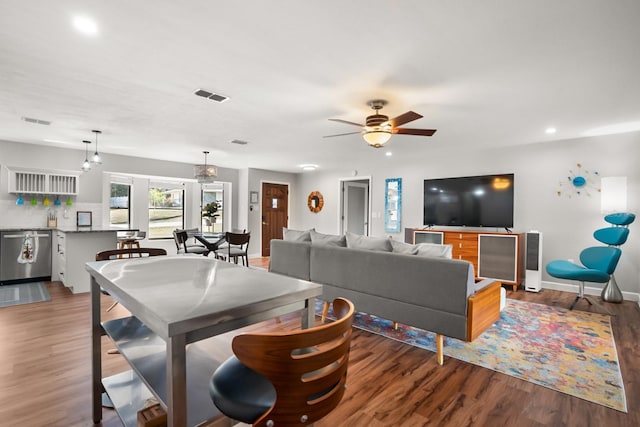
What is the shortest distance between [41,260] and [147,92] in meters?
4.12

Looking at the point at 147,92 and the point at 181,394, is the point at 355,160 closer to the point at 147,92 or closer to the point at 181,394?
the point at 147,92

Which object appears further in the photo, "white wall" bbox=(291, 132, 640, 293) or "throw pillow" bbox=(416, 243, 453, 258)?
"white wall" bbox=(291, 132, 640, 293)

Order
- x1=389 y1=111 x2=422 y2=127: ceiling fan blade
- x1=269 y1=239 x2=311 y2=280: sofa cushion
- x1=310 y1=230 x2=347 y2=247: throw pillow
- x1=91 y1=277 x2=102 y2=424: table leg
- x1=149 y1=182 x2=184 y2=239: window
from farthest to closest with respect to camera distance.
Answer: x1=149 y1=182 x2=184 y2=239: window < x1=269 y1=239 x2=311 y2=280: sofa cushion < x1=310 y1=230 x2=347 y2=247: throw pillow < x1=389 y1=111 x2=422 y2=127: ceiling fan blade < x1=91 y1=277 x2=102 y2=424: table leg

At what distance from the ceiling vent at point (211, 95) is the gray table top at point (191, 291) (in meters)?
1.96

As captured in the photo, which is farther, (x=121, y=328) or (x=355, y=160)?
(x=355, y=160)

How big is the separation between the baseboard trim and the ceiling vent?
5.48m

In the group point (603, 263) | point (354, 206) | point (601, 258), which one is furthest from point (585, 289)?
point (354, 206)

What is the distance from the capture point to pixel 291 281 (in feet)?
4.28

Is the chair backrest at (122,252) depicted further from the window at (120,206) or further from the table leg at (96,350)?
the window at (120,206)

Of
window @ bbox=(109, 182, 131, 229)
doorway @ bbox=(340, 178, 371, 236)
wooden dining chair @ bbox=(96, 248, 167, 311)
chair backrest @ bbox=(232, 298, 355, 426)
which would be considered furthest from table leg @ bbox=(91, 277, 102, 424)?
doorway @ bbox=(340, 178, 371, 236)

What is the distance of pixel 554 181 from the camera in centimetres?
505

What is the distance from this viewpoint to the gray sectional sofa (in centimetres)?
246

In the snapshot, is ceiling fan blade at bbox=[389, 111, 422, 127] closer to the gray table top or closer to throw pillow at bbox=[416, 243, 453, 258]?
throw pillow at bbox=[416, 243, 453, 258]

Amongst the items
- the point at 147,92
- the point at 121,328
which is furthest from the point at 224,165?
the point at 121,328
